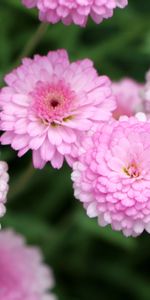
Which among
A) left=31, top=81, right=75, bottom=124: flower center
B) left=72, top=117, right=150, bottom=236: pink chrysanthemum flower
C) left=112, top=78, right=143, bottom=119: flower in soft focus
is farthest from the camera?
left=112, top=78, right=143, bottom=119: flower in soft focus

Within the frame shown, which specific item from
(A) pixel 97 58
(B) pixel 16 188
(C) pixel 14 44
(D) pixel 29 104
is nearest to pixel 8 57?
(C) pixel 14 44

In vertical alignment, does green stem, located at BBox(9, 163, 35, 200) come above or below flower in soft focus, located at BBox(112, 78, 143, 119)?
below

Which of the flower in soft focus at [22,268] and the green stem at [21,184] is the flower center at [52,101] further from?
the flower in soft focus at [22,268]

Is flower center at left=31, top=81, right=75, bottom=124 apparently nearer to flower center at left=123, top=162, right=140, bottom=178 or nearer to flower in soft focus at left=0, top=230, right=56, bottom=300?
flower center at left=123, top=162, right=140, bottom=178

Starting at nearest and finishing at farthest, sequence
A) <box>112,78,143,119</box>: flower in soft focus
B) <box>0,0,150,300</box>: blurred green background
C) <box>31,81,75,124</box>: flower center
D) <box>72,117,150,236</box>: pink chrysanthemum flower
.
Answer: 1. <box>72,117,150,236</box>: pink chrysanthemum flower
2. <box>31,81,75,124</box>: flower center
3. <box>112,78,143,119</box>: flower in soft focus
4. <box>0,0,150,300</box>: blurred green background

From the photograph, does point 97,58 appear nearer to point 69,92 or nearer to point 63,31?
point 63,31

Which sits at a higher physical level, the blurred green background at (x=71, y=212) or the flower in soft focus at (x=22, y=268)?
the blurred green background at (x=71, y=212)

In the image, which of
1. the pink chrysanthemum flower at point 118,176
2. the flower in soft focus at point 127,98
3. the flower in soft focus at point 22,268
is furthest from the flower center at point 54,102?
the flower in soft focus at point 22,268

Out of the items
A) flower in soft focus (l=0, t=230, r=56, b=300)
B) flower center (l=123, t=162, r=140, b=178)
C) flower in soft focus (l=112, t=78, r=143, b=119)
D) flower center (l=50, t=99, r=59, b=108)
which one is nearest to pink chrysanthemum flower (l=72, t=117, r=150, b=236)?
flower center (l=123, t=162, r=140, b=178)
